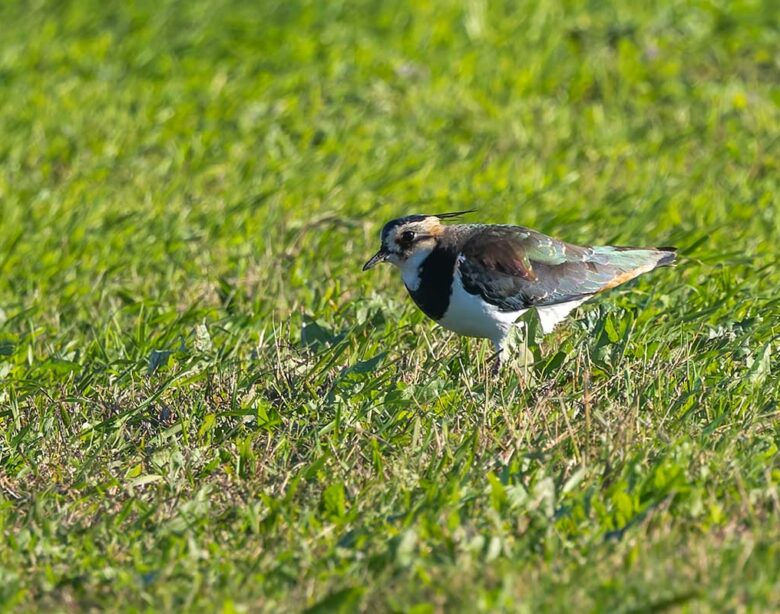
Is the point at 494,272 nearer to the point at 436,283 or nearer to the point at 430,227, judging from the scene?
the point at 436,283

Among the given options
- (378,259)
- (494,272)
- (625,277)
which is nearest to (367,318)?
(378,259)

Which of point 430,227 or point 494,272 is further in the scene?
point 430,227

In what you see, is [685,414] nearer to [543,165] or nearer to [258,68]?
[543,165]

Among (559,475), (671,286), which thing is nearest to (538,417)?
(559,475)

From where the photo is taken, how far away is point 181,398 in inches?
215

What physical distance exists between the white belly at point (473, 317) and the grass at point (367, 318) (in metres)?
0.16

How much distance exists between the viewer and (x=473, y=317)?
552 centimetres

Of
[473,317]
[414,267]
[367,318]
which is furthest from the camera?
[367,318]

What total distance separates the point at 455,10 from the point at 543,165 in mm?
2264

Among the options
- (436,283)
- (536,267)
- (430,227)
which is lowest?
(536,267)

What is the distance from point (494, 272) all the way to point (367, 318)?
74cm

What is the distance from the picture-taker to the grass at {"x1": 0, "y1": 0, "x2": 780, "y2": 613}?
13.8 feet

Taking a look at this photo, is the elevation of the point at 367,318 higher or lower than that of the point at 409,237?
lower

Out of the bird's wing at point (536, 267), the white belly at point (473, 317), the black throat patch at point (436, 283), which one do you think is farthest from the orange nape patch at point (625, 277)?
the black throat patch at point (436, 283)
